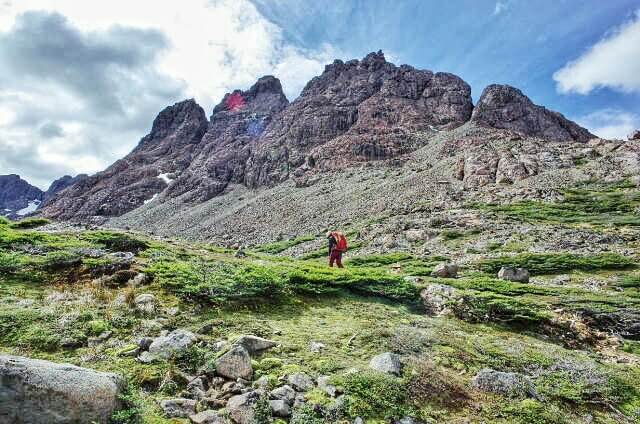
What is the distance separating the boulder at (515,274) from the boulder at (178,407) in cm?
1993

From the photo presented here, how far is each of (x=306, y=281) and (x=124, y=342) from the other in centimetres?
706

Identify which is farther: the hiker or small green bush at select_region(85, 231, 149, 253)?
the hiker

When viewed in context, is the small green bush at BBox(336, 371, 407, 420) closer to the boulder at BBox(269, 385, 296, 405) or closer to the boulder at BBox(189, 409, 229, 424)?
the boulder at BBox(269, 385, 296, 405)

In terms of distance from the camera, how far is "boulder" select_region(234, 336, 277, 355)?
25.2ft

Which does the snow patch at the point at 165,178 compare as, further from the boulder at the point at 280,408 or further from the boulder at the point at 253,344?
the boulder at the point at 280,408

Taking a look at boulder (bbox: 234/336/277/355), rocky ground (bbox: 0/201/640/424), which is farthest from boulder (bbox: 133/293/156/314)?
boulder (bbox: 234/336/277/355)

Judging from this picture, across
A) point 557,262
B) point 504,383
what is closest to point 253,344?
point 504,383

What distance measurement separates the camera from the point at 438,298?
46.0 feet

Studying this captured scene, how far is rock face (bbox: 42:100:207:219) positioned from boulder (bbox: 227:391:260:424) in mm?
145704

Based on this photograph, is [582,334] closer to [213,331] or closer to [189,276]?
[213,331]

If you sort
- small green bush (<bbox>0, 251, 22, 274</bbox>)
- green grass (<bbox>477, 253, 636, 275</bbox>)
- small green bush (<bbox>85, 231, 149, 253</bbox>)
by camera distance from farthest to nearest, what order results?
1. green grass (<bbox>477, 253, 636, 275</bbox>)
2. small green bush (<bbox>85, 231, 149, 253</bbox>)
3. small green bush (<bbox>0, 251, 22, 274</bbox>)

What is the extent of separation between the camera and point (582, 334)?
11766 millimetres

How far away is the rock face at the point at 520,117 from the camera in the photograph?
11475 cm

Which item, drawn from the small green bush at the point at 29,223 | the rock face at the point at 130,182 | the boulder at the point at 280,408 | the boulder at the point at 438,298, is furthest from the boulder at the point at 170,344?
the rock face at the point at 130,182
